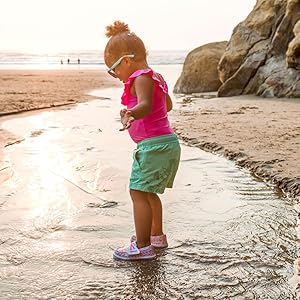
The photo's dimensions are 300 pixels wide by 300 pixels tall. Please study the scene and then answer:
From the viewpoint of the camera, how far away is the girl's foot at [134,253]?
3369mm

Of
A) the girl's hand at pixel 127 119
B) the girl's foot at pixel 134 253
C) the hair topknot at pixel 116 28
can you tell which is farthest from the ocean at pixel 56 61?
the girl's hand at pixel 127 119

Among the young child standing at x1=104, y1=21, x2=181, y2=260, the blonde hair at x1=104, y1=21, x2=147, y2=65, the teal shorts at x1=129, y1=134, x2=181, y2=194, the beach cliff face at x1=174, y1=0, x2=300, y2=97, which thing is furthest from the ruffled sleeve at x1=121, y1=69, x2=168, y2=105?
the beach cliff face at x1=174, y1=0, x2=300, y2=97

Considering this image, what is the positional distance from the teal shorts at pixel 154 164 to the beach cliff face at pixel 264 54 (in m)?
10.6

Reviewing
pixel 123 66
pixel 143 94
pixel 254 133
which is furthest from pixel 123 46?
pixel 254 133

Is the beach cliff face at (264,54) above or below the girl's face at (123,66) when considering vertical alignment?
below

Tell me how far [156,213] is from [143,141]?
504mm

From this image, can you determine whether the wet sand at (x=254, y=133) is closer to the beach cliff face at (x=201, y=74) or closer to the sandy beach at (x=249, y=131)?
the sandy beach at (x=249, y=131)

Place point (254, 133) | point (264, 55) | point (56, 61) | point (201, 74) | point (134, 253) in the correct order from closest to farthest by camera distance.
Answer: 1. point (134, 253)
2. point (254, 133)
3. point (264, 55)
4. point (201, 74)
5. point (56, 61)

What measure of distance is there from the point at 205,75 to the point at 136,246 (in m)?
15.3

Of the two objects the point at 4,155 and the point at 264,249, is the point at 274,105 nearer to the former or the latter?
the point at 4,155

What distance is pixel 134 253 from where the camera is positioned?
11.1 feet

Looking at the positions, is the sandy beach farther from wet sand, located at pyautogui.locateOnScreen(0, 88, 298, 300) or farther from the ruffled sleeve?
the ruffled sleeve

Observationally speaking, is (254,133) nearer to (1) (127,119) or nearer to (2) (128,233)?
(2) (128,233)

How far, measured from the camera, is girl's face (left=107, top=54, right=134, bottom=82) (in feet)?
11.2
